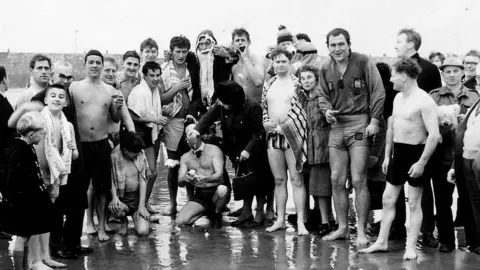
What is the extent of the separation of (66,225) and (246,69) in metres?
3.25

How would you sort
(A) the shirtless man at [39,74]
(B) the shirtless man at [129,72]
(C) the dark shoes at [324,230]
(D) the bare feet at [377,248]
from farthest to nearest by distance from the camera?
(B) the shirtless man at [129,72] < (C) the dark shoes at [324,230] < (A) the shirtless man at [39,74] < (D) the bare feet at [377,248]

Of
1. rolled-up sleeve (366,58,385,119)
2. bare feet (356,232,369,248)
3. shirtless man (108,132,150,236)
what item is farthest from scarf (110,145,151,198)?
rolled-up sleeve (366,58,385,119)

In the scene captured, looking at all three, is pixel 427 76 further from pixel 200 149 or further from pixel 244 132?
pixel 200 149

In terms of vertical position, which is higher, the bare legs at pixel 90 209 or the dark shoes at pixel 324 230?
the bare legs at pixel 90 209

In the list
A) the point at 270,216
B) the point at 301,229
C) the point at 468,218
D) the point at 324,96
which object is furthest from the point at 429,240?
the point at 270,216

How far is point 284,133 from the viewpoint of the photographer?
766cm

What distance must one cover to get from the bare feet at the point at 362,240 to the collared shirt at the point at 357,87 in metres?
1.24

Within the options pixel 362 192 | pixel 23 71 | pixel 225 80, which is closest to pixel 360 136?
pixel 362 192

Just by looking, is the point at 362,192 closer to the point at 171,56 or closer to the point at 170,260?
the point at 170,260

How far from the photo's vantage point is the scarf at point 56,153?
6.13 meters

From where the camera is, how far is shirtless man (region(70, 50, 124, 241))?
723 centimetres

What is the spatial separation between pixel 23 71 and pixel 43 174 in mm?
25287

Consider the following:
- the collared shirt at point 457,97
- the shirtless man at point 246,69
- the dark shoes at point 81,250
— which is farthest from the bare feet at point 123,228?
the collared shirt at point 457,97

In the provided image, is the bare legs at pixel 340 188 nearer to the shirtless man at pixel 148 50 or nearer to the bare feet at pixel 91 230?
the bare feet at pixel 91 230
